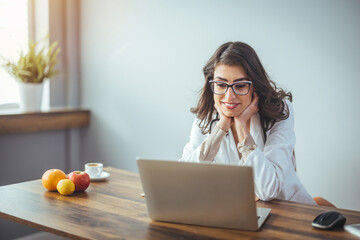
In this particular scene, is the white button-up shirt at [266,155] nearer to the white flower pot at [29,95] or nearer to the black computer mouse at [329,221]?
the black computer mouse at [329,221]

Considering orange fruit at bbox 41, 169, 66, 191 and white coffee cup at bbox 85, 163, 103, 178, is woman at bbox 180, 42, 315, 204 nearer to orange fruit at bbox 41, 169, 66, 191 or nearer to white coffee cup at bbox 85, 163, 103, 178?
white coffee cup at bbox 85, 163, 103, 178

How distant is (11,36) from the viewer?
3133 millimetres

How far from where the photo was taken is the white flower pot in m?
2.96

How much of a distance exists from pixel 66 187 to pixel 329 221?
1.00m

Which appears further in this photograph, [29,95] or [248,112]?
[29,95]

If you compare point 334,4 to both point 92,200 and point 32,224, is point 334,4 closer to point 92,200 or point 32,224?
point 92,200

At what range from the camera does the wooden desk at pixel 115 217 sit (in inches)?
48.2

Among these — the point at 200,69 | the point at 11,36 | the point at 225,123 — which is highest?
the point at 11,36

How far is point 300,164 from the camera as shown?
97.0 inches

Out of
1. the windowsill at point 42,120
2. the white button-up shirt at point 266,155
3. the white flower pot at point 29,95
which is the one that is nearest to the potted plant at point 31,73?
the white flower pot at point 29,95

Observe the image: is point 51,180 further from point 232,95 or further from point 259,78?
point 259,78

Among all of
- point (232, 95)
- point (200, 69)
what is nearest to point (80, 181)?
point (232, 95)

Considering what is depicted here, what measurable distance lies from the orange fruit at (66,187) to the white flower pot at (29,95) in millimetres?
1525

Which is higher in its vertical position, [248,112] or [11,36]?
[11,36]
